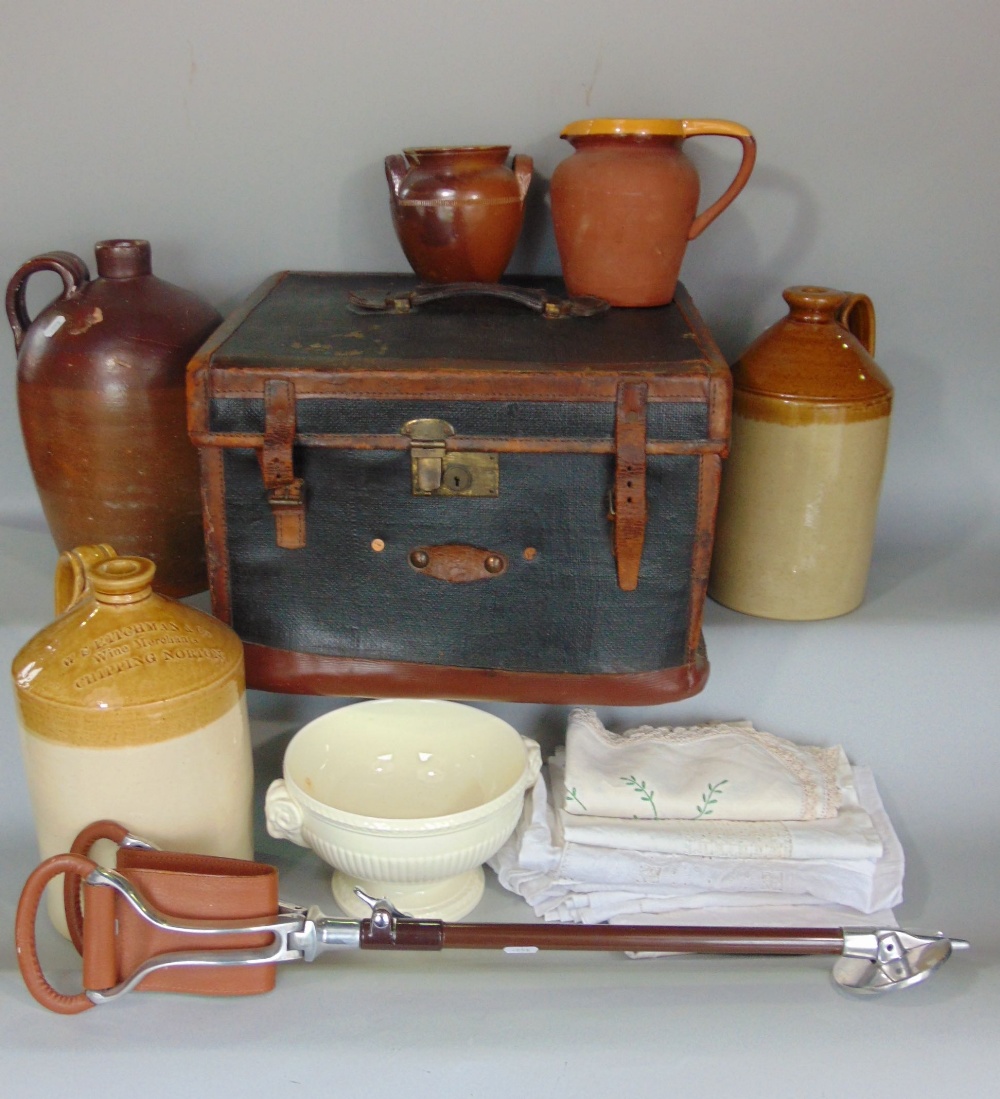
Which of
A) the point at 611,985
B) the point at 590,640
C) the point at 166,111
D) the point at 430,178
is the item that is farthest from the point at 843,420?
the point at 166,111

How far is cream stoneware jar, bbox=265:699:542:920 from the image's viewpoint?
1.14 m

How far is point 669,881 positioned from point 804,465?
51cm

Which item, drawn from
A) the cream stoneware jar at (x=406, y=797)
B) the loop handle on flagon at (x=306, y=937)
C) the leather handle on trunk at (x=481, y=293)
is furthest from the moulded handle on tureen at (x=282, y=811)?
the leather handle on trunk at (x=481, y=293)

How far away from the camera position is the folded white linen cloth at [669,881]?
4.09ft

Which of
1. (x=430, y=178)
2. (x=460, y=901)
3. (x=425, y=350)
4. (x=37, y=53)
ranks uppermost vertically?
(x=37, y=53)

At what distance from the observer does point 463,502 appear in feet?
4.03

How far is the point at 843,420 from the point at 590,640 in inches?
16.2

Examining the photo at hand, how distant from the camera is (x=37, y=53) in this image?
1574 mm

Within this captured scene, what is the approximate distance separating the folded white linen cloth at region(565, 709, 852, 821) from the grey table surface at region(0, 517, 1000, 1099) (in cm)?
7

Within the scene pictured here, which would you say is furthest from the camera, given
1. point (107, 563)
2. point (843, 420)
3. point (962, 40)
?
point (962, 40)

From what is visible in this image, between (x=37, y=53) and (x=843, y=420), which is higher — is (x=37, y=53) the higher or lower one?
the higher one

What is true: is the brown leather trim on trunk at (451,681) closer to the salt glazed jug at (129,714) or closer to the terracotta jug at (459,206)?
the salt glazed jug at (129,714)

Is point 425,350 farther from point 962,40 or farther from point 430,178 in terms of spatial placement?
point 962,40

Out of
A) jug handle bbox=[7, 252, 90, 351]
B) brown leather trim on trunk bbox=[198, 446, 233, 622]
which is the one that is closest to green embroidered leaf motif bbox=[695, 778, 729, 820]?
brown leather trim on trunk bbox=[198, 446, 233, 622]
